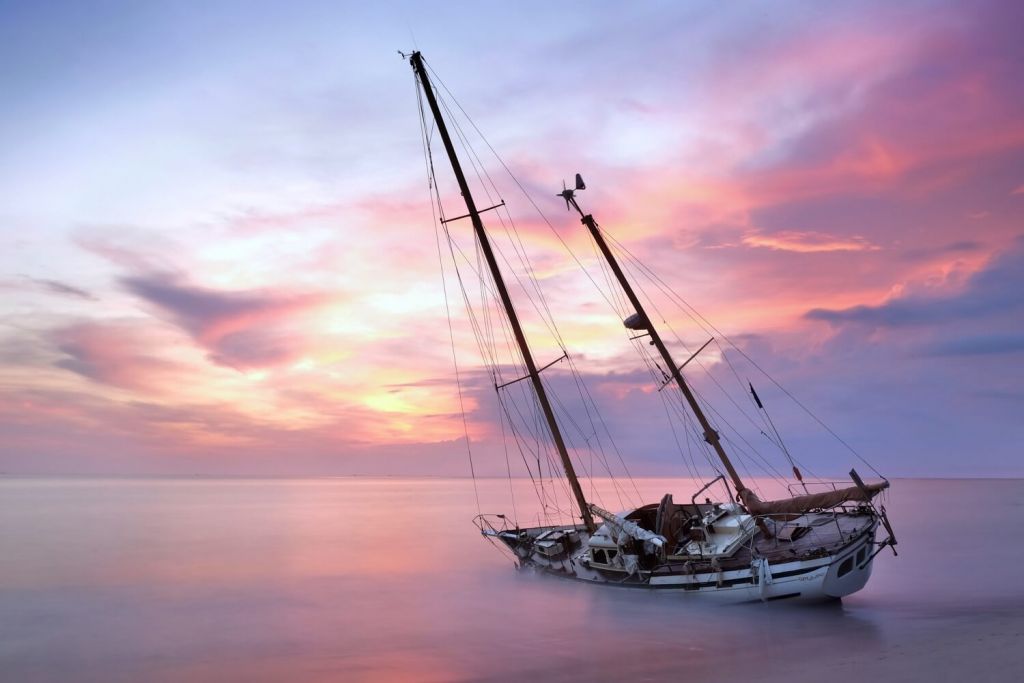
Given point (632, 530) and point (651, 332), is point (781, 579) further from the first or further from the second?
point (651, 332)

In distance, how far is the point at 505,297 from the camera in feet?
133

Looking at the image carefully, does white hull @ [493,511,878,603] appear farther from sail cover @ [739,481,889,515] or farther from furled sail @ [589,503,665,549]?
sail cover @ [739,481,889,515]

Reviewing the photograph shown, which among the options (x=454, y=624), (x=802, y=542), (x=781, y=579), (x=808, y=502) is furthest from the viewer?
(x=454, y=624)

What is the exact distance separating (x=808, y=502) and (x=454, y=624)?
59.1 ft

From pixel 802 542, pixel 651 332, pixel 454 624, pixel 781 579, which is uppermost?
pixel 651 332

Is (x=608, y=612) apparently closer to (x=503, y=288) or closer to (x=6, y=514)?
(x=503, y=288)

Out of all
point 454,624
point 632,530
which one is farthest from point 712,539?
point 454,624

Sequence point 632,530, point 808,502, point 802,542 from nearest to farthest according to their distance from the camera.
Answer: point 802,542 < point 632,530 < point 808,502

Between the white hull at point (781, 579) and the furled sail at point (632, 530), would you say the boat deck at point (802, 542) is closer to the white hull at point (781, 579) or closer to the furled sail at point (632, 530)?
the white hull at point (781, 579)

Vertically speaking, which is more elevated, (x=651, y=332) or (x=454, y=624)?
(x=651, y=332)

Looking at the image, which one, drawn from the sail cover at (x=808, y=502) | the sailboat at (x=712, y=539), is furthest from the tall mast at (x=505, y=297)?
the sail cover at (x=808, y=502)

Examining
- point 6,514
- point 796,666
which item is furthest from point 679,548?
point 6,514

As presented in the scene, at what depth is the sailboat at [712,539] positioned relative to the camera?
1211 inches

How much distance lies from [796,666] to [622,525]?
1210 centimetres
